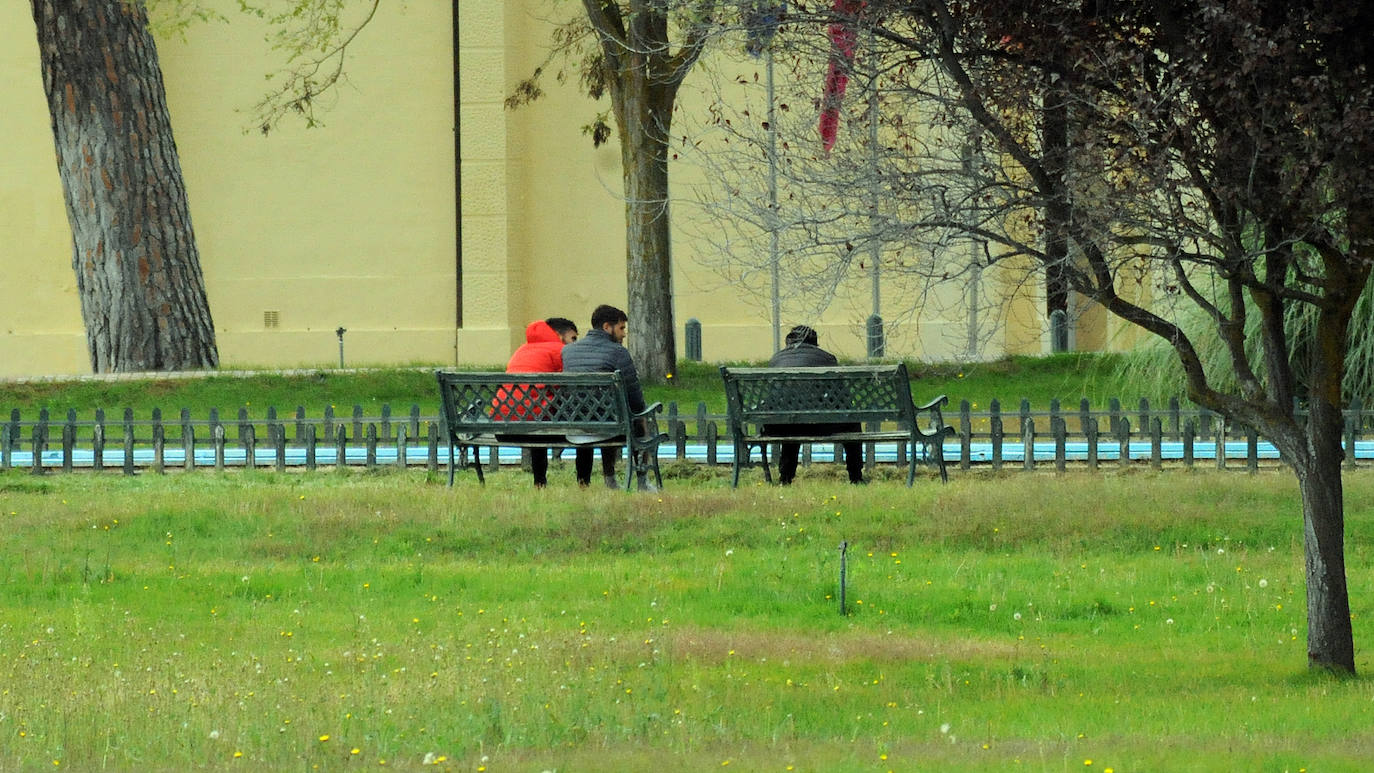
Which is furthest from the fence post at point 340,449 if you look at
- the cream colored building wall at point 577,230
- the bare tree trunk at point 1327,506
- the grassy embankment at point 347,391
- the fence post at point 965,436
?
the cream colored building wall at point 577,230

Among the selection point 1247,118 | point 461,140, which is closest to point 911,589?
point 1247,118

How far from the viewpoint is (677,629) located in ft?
27.5

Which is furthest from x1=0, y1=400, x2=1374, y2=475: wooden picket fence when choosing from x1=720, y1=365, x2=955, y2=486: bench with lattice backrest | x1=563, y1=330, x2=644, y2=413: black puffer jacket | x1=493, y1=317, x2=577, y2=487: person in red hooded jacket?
x1=563, y1=330, x2=644, y2=413: black puffer jacket

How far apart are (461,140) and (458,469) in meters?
15.3

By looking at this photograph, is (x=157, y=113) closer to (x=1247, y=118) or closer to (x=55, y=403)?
(x=55, y=403)

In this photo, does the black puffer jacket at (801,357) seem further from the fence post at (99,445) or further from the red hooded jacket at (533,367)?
the fence post at (99,445)

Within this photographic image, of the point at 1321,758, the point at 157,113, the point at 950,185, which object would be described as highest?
the point at 157,113

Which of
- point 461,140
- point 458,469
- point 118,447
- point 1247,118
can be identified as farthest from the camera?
point 461,140

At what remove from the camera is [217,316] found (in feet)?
97.9

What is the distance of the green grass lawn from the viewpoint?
6.23 m

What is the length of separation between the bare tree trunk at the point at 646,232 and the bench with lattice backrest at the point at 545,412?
25.3 ft

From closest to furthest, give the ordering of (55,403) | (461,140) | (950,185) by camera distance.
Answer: (950,185) → (55,403) → (461,140)

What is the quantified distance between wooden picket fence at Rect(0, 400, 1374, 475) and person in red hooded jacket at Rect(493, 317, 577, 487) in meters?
1.57

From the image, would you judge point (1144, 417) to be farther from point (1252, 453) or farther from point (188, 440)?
point (188, 440)
